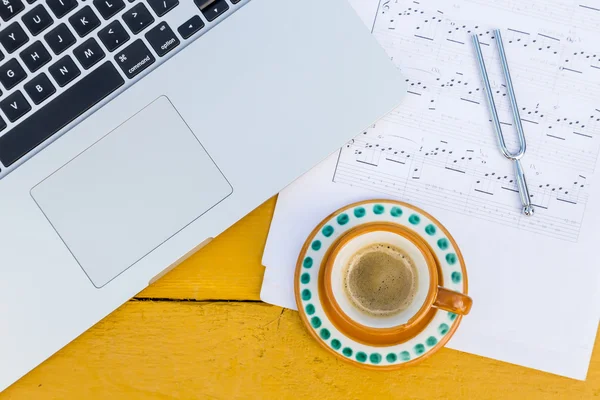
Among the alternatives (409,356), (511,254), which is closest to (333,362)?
(409,356)

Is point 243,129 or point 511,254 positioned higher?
point 243,129

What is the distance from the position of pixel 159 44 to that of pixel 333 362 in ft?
1.18

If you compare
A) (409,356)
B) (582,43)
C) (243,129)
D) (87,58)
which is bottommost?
(409,356)

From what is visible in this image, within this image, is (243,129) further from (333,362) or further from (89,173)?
(333,362)

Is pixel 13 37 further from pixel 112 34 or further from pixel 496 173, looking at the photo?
pixel 496 173

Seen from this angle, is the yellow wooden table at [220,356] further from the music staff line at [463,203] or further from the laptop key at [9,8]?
the laptop key at [9,8]

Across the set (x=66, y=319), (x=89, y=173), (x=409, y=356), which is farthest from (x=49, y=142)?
(x=409, y=356)

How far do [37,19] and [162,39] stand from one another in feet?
0.36

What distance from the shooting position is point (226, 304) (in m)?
0.60

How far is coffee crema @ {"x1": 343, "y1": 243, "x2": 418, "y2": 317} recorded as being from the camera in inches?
21.4

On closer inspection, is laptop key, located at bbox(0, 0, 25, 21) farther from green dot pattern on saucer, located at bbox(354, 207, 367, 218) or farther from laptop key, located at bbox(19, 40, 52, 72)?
green dot pattern on saucer, located at bbox(354, 207, 367, 218)

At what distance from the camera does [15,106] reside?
19.7 inches

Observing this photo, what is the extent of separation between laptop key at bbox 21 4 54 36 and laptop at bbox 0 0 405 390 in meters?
0.07

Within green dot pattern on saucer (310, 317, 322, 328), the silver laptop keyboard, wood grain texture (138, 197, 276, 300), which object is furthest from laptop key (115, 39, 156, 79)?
green dot pattern on saucer (310, 317, 322, 328)
